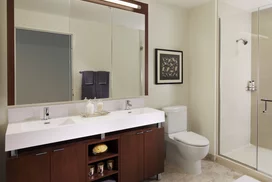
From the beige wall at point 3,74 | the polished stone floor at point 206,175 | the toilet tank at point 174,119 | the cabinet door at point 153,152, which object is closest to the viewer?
the beige wall at point 3,74

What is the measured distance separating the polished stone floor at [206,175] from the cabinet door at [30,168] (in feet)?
4.65

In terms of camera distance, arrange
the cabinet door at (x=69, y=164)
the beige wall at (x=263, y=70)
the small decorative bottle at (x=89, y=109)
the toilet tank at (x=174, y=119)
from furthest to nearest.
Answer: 1. the beige wall at (x=263, y=70)
2. the toilet tank at (x=174, y=119)
3. the small decorative bottle at (x=89, y=109)
4. the cabinet door at (x=69, y=164)

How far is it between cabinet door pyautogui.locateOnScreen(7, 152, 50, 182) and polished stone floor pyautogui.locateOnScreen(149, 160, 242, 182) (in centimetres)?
142

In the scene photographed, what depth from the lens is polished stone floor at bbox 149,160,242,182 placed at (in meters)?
2.39

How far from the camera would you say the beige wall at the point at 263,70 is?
302 centimetres

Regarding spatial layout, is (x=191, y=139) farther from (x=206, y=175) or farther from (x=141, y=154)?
(x=141, y=154)

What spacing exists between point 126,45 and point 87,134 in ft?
4.51

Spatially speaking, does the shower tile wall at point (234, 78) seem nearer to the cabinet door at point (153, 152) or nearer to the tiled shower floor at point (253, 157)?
the tiled shower floor at point (253, 157)

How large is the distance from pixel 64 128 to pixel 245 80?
2.97 m

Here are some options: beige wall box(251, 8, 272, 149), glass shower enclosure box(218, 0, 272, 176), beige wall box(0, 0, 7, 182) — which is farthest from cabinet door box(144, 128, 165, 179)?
beige wall box(251, 8, 272, 149)

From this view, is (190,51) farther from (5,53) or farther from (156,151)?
(5,53)

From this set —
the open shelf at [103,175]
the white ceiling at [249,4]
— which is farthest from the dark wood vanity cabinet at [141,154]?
Result: the white ceiling at [249,4]

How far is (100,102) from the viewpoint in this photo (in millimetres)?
2275

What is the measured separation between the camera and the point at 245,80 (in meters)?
3.23
